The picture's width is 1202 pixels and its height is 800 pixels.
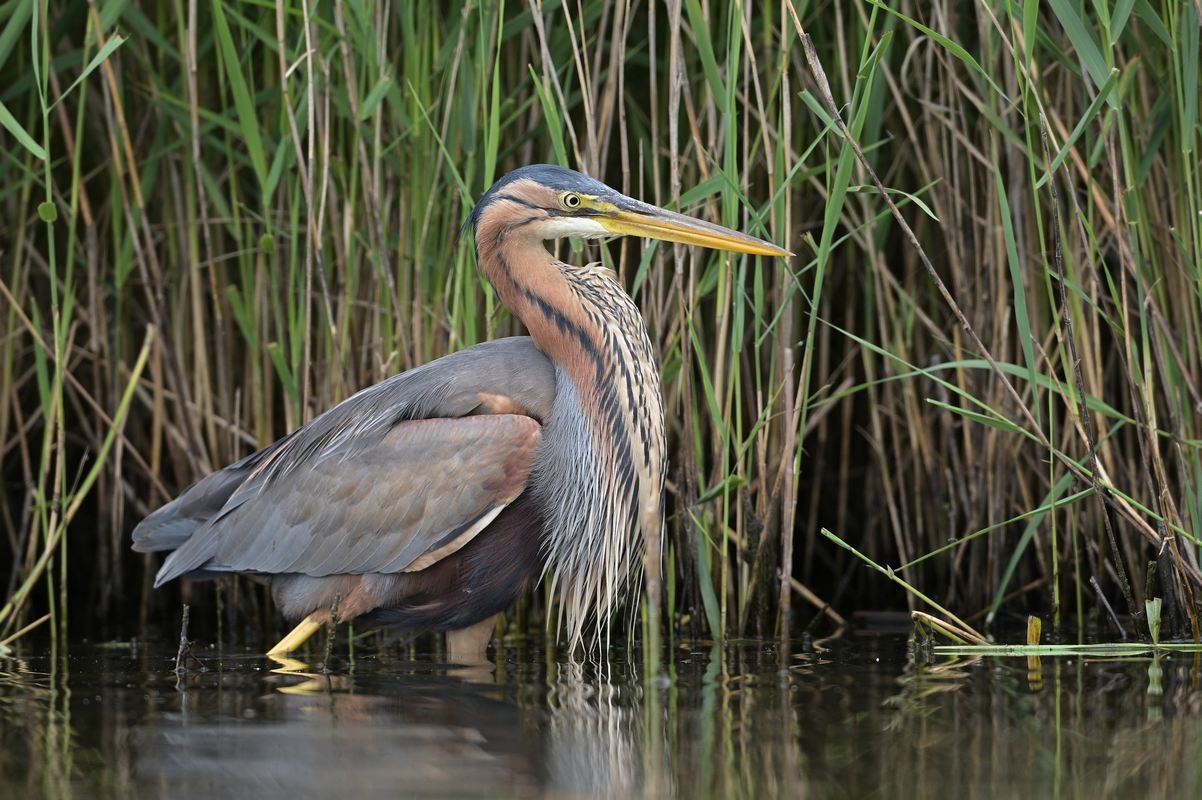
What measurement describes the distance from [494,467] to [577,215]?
704 mm

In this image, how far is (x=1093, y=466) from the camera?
365 centimetres

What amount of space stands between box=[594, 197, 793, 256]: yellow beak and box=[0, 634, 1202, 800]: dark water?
3.47 ft

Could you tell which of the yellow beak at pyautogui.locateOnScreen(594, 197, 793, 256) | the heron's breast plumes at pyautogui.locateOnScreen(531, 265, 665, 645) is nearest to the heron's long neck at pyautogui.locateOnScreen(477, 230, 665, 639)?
the heron's breast plumes at pyautogui.locateOnScreen(531, 265, 665, 645)

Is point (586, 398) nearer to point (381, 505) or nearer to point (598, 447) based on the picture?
point (598, 447)

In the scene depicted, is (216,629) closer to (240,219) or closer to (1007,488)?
(240,219)

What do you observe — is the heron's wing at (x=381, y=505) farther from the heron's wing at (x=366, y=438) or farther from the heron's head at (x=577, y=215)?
the heron's head at (x=577, y=215)

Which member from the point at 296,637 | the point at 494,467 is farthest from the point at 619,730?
the point at 296,637

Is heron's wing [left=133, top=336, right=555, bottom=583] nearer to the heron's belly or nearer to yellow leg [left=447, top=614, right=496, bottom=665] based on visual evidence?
the heron's belly

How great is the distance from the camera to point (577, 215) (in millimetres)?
4051

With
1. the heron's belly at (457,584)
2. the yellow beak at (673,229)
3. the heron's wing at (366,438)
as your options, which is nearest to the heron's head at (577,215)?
the yellow beak at (673,229)

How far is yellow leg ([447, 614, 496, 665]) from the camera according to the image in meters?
4.21

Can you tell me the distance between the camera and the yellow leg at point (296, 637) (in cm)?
409

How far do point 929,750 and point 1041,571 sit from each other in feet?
8.15

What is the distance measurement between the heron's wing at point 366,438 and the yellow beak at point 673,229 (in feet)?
1.55
